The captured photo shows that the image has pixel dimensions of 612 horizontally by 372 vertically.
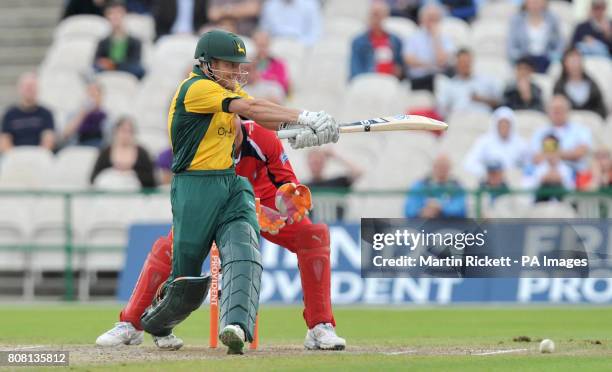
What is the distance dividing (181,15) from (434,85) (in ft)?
17.0

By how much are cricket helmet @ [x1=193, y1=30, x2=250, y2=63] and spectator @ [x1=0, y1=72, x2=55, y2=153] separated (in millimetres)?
11394

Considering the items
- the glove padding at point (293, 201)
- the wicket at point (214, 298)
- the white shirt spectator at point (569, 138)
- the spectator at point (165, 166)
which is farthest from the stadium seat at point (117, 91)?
the glove padding at point (293, 201)

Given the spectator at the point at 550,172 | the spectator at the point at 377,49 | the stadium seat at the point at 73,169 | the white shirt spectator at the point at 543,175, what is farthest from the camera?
the spectator at the point at 377,49

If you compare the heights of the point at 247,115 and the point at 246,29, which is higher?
the point at 246,29

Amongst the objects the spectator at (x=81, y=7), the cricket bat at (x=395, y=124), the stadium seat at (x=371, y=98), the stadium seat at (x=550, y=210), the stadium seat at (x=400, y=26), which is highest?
the spectator at (x=81, y=7)

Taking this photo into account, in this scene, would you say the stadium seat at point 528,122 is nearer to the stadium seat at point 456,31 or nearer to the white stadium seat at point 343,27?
the stadium seat at point 456,31

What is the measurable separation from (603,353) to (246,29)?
47.3ft

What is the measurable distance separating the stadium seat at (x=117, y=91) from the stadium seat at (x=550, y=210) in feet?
23.9

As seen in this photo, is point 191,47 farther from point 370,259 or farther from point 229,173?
point 229,173

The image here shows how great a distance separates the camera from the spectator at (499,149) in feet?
63.0

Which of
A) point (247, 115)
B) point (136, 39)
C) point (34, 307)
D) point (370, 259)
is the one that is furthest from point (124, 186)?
point (247, 115)

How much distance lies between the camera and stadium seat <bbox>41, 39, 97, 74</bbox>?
23797 mm

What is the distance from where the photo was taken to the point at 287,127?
1022cm

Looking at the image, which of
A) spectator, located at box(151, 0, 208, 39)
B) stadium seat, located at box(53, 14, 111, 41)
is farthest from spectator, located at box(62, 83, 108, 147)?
stadium seat, located at box(53, 14, 111, 41)
